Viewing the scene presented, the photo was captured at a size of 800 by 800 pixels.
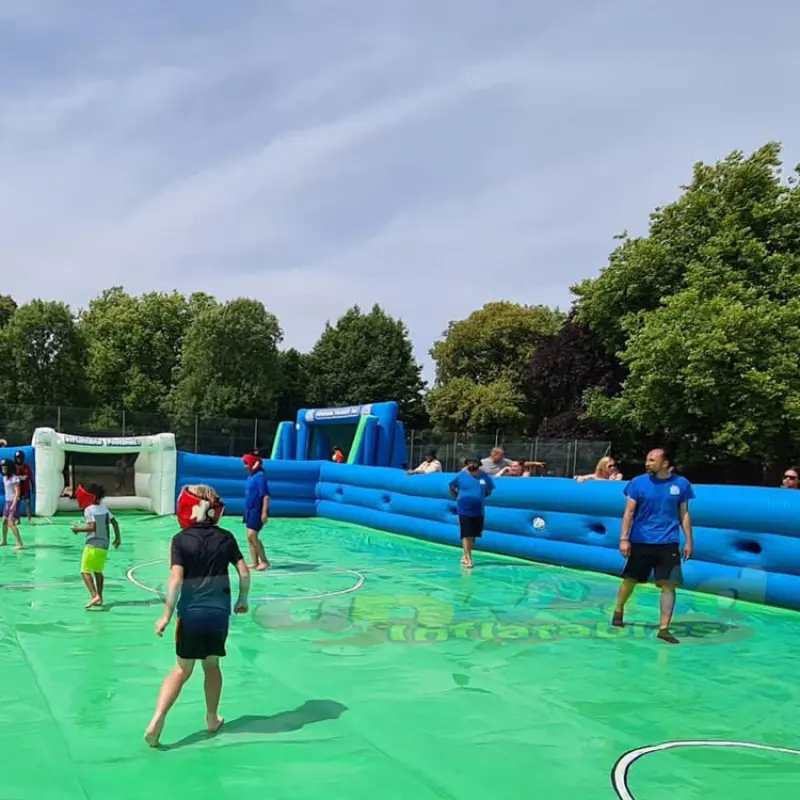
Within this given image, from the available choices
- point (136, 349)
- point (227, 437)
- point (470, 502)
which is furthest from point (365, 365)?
point (470, 502)

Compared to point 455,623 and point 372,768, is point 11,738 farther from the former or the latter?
point 455,623

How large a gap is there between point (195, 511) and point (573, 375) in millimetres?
26095

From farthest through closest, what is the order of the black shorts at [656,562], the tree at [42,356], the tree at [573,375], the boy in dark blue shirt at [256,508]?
the tree at [42,356] < the tree at [573,375] < the boy in dark blue shirt at [256,508] < the black shorts at [656,562]

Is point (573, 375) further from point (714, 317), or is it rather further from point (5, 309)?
point (5, 309)

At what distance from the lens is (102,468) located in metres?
19.1

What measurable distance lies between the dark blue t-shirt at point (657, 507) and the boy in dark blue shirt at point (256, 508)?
421 centimetres

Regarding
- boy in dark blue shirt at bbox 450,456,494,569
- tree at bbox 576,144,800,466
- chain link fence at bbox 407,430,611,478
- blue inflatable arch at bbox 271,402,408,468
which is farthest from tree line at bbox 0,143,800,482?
boy in dark blue shirt at bbox 450,456,494,569

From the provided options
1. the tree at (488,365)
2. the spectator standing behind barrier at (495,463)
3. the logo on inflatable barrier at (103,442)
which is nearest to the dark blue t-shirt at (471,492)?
the spectator standing behind barrier at (495,463)

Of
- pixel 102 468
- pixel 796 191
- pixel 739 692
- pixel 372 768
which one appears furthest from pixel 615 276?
pixel 372 768

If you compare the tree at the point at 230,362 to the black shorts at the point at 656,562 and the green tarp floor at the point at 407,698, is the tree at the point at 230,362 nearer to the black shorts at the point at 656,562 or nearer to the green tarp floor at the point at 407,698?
the green tarp floor at the point at 407,698

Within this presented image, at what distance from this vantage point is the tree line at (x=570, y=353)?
19984 millimetres

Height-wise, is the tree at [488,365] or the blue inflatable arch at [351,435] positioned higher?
the tree at [488,365]

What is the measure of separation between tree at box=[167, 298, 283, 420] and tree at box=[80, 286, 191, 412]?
4641 millimetres

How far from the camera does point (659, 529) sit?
19.7 feet
